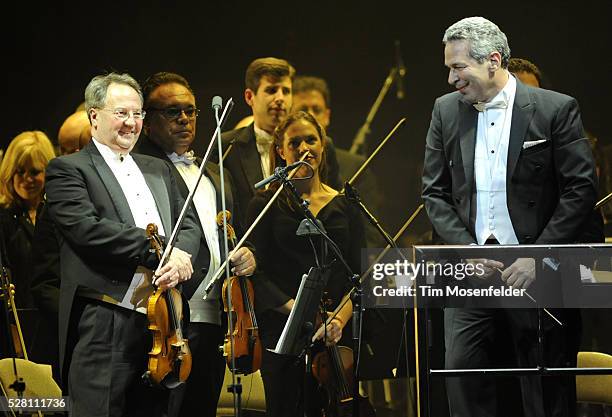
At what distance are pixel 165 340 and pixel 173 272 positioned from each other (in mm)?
274

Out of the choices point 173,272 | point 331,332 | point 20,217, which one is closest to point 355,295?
point 331,332

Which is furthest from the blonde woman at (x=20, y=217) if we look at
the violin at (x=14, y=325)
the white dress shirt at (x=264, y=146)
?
the white dress shirt at (x=264, y=146)

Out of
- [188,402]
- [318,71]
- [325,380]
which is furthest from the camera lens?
[318,71]

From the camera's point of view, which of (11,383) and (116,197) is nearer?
(116,197)

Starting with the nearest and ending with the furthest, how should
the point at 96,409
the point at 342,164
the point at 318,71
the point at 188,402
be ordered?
the point at 96,409 < the point at 188,402 < the point at 342,164 < the point at 318,71

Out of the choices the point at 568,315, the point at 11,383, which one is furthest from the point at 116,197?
the point at 568,315

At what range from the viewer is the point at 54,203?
4059 millimetres

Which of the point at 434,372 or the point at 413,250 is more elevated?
the point at 413,250

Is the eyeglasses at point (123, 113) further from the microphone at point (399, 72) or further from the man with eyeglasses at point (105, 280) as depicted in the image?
the microphone at point (399, 72)

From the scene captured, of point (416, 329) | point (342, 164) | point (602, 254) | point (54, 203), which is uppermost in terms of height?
point (342, 164)

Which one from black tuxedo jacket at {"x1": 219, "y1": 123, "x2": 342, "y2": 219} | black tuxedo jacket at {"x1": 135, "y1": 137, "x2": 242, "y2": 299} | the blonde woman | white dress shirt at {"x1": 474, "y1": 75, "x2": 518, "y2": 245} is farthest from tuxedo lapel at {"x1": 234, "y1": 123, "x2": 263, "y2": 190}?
white dress shirt at {"x1": 474, "y1": 75, "x2": 518, "y2": 245}

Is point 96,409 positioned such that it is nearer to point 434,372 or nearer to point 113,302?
point 113,302

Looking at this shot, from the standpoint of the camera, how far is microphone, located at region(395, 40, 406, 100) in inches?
233

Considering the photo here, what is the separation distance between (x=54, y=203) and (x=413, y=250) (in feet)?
5.13
